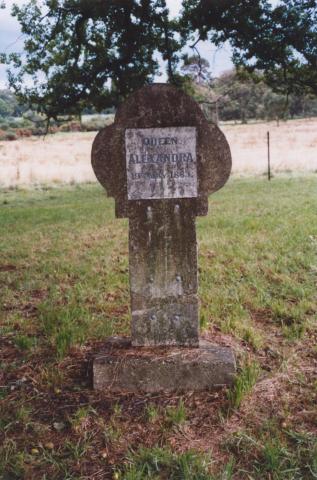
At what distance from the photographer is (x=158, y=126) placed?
383 centimetres

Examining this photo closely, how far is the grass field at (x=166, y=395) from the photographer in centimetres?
300

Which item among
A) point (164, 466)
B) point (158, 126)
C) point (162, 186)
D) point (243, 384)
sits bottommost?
point (164, 466)

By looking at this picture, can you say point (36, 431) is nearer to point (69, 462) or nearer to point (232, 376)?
point (69, 462)

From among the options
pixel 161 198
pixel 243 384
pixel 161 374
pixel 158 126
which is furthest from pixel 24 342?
pixel 158 126

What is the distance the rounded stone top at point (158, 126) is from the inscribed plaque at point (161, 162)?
1.8 inches

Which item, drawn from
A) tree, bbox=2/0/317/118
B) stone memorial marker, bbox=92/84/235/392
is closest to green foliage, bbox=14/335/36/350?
stone memorial marker, bbox=92/84/235/392

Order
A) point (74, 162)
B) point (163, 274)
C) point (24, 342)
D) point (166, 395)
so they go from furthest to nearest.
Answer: point (74, 162), point (24, 342), point (163, 274), point (166, 395)

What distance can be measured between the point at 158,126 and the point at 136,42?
8.79 m

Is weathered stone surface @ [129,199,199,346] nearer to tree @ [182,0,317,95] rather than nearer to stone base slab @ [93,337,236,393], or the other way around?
stone base slab @ [93,337,236,393]

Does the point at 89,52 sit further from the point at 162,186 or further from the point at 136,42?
the point at 162,186

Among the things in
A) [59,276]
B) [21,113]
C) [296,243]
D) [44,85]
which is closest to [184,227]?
[59,276]

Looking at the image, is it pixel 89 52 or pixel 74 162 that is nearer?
pixel 89 52

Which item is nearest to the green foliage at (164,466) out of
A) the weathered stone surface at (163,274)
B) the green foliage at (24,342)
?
the weathered stone surface at (163,274)

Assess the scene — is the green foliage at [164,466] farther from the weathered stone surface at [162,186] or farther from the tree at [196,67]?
the tree at [196,67]
